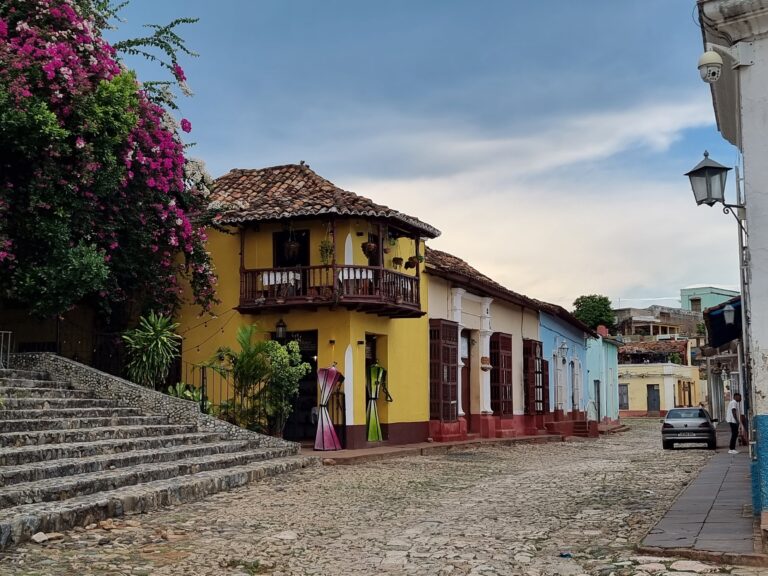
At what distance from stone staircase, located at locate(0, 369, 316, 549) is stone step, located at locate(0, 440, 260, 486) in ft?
0.04

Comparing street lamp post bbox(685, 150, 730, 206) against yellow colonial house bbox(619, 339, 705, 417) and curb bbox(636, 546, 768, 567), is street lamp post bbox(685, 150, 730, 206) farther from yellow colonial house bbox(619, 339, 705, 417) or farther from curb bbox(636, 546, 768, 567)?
yellow colonial house bbox(619, 339, 705, 417)

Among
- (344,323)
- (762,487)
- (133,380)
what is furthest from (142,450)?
(762,487)

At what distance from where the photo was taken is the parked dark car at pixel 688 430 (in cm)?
2230

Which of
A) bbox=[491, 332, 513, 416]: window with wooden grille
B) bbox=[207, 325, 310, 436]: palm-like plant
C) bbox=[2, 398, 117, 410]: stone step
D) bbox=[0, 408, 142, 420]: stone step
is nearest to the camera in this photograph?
bbox=[0, 408, 142, 420]: stone step

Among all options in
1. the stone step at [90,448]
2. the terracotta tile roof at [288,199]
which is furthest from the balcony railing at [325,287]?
the stone step at [90,448]

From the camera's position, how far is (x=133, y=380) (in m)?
17.5

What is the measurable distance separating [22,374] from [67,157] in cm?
378

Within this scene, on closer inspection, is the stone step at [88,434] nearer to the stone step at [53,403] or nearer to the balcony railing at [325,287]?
the stone step at [53,403]

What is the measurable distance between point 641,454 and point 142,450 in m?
12.3

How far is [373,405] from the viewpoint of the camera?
19.3 meters

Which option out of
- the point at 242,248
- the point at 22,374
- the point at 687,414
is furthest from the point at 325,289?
the point at 687,414

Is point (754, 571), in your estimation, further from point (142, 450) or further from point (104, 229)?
point (104, 229)

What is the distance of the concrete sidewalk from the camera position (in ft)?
21.4

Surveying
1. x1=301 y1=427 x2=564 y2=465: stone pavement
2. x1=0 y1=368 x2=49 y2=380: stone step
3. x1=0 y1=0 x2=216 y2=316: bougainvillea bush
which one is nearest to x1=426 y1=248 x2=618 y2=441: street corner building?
x1=301 y1=427 x2=564 y2=465: stone pavement
